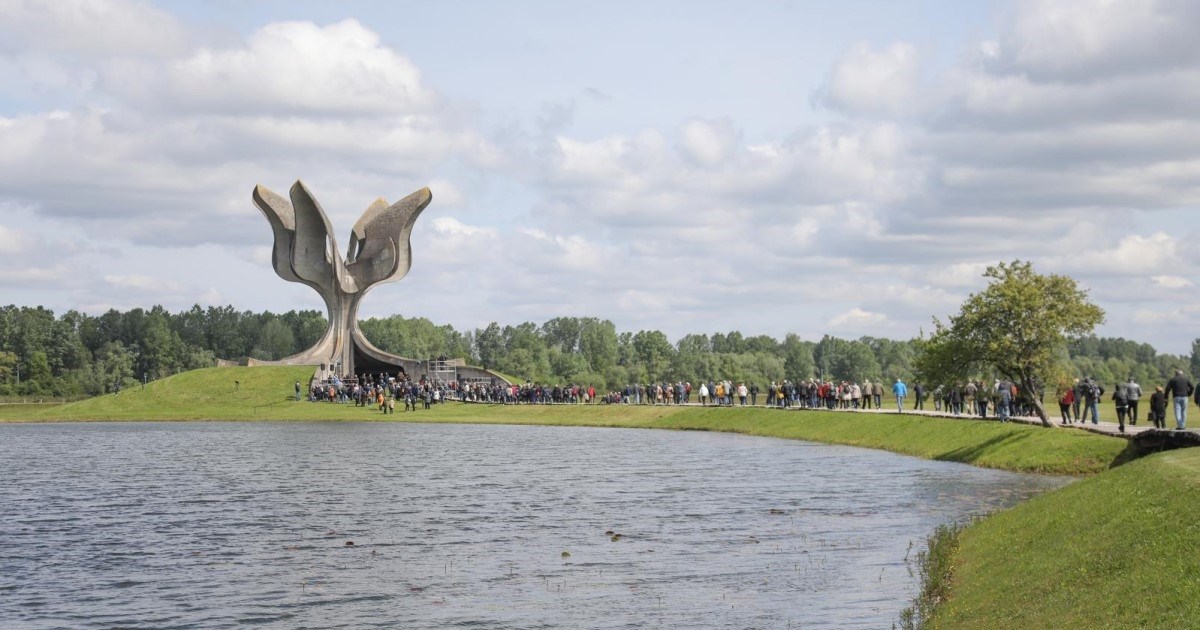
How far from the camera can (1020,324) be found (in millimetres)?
35906

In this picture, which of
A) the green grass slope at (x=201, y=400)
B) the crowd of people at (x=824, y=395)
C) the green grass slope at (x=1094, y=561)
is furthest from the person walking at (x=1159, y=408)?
the green grass slope at (x=201, y=400)

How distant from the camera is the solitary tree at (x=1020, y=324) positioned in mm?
35656

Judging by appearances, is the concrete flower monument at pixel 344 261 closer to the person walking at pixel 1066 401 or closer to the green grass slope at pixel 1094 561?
the person walking at pixel 1066 401

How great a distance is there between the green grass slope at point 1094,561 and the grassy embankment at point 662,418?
11.4m

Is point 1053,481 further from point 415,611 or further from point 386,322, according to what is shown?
point 386,322

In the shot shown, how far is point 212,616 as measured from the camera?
16.8 m

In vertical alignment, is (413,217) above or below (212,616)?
above

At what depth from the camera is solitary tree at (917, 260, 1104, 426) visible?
35656 mm

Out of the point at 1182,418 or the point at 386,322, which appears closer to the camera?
the point at 1182,418

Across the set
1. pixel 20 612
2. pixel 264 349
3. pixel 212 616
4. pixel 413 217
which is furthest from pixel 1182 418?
pixel 264 349

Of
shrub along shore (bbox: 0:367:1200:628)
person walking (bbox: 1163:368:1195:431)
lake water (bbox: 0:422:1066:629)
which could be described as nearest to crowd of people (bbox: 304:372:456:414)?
lake water (bbox: 0:422:1066:629)

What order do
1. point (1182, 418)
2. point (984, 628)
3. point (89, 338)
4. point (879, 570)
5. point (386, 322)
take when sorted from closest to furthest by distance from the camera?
point (984, 628) → point (879, 570) → point (1182, 418) → point (89, 338) → point (386, 322)

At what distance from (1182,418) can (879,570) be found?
46.1 ft

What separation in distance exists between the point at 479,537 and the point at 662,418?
41.9m
